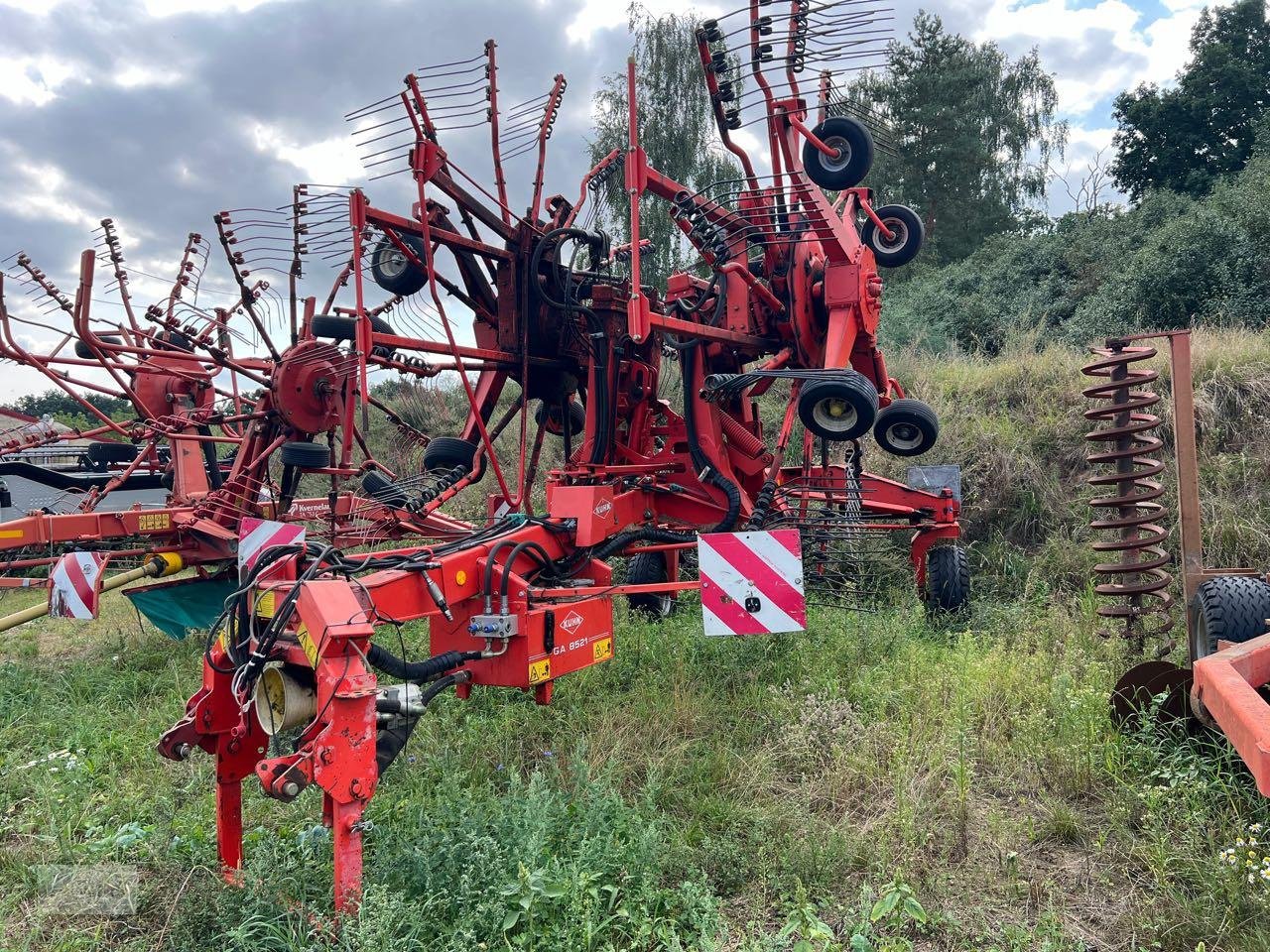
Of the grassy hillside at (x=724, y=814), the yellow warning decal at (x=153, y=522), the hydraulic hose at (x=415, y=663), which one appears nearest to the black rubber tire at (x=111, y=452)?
the yellow warning decal at (x=153, y=522)

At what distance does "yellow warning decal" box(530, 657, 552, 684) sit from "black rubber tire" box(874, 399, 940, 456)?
3491mm

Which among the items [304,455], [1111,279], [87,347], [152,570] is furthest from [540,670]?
[1111,279]

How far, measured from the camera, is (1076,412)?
836 centimetres

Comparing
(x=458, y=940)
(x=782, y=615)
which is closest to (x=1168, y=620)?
(x=782, y=615)

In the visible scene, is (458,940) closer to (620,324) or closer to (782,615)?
(782,615)

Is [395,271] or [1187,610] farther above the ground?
[395,271]

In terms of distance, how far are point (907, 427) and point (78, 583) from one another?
6.18m

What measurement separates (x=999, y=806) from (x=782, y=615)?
1217 millimetres

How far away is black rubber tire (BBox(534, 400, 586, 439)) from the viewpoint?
251 inches

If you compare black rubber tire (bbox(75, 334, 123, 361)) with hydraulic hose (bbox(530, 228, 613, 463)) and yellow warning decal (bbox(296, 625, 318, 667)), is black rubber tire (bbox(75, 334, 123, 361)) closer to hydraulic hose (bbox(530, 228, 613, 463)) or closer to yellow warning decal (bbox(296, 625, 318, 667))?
hydraulic hose (bbox(530, 228, 613, 463))

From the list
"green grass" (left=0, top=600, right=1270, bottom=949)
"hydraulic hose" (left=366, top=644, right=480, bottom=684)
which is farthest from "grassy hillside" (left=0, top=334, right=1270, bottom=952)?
"hydraulic hose" (left=366, top=644, right=480, bottom=684)

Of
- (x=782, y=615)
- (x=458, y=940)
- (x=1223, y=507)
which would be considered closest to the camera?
(x=458, y=940)

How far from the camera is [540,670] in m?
3.73

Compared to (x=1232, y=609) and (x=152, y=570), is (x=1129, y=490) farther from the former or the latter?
(x=152, y=570)
